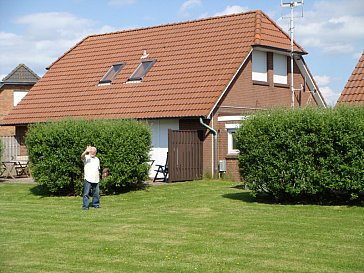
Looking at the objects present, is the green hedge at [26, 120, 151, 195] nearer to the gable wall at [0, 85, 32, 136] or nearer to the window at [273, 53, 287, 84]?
the window at [273, 53, 287, 84]

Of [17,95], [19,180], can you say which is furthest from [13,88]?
[19,180]

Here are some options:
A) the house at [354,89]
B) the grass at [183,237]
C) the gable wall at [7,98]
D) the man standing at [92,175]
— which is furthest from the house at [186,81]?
the gable wall at [7,98]

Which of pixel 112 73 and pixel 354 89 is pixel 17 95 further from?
pixel 354 89

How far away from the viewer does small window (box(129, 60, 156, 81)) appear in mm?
33034

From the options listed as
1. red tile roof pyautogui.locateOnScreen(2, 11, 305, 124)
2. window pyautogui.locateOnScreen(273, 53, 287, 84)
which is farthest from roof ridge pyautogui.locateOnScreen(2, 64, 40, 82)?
window pyautogui.locateOnScreen(273, 53, 287, 84)

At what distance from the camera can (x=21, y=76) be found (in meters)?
51.4

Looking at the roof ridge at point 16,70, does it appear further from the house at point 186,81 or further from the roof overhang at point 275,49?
the roof overhang at point 275,49

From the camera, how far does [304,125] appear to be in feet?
62.4

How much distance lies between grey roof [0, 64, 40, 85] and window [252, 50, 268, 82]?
934 inches

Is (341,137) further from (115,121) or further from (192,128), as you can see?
(192,128)

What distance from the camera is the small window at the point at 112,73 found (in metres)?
34.3

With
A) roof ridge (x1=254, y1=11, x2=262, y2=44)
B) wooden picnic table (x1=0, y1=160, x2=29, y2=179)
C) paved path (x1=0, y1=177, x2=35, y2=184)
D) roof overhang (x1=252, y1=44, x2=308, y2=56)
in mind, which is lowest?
paved path (x1=0, y1=177, x2=35, y2=184)

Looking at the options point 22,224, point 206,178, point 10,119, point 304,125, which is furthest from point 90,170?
point 10,119

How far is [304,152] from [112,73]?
17.6 m
